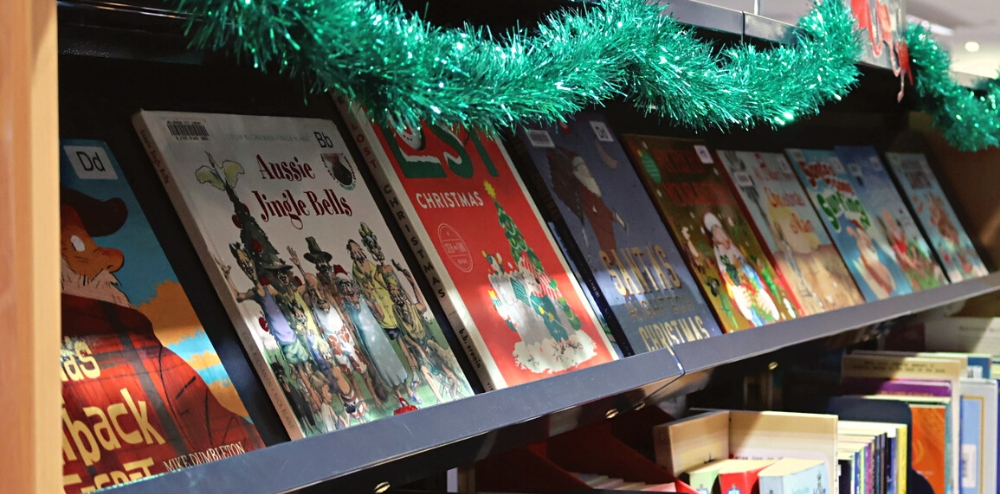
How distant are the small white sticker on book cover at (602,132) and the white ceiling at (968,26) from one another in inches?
32.2

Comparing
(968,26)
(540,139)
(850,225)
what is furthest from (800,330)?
(968,26)

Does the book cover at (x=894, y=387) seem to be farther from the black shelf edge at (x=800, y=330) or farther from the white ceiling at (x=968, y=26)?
the white ceiling at (x=968, y=26)

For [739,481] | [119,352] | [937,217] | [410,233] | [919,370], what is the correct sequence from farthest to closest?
[937,217] → [919,370] → [739,481] → [410,233] → [119,352]

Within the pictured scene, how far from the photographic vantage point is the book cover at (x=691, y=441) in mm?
1402

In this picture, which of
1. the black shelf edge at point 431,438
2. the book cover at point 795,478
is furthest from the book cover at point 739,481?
the black shelf edge at point 431,438

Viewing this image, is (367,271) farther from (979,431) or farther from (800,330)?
(979,431)

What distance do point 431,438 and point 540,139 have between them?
0.60 metres

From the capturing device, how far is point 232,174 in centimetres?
90

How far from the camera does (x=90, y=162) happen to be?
0.83m

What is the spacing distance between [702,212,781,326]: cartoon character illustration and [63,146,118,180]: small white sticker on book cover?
95 centimetres

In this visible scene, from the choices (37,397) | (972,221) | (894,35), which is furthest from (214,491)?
(972,221)

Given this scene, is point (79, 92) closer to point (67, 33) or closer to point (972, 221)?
point (67, 33)

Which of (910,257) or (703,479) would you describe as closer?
(703,479)

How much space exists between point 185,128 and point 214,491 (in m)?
0.38
